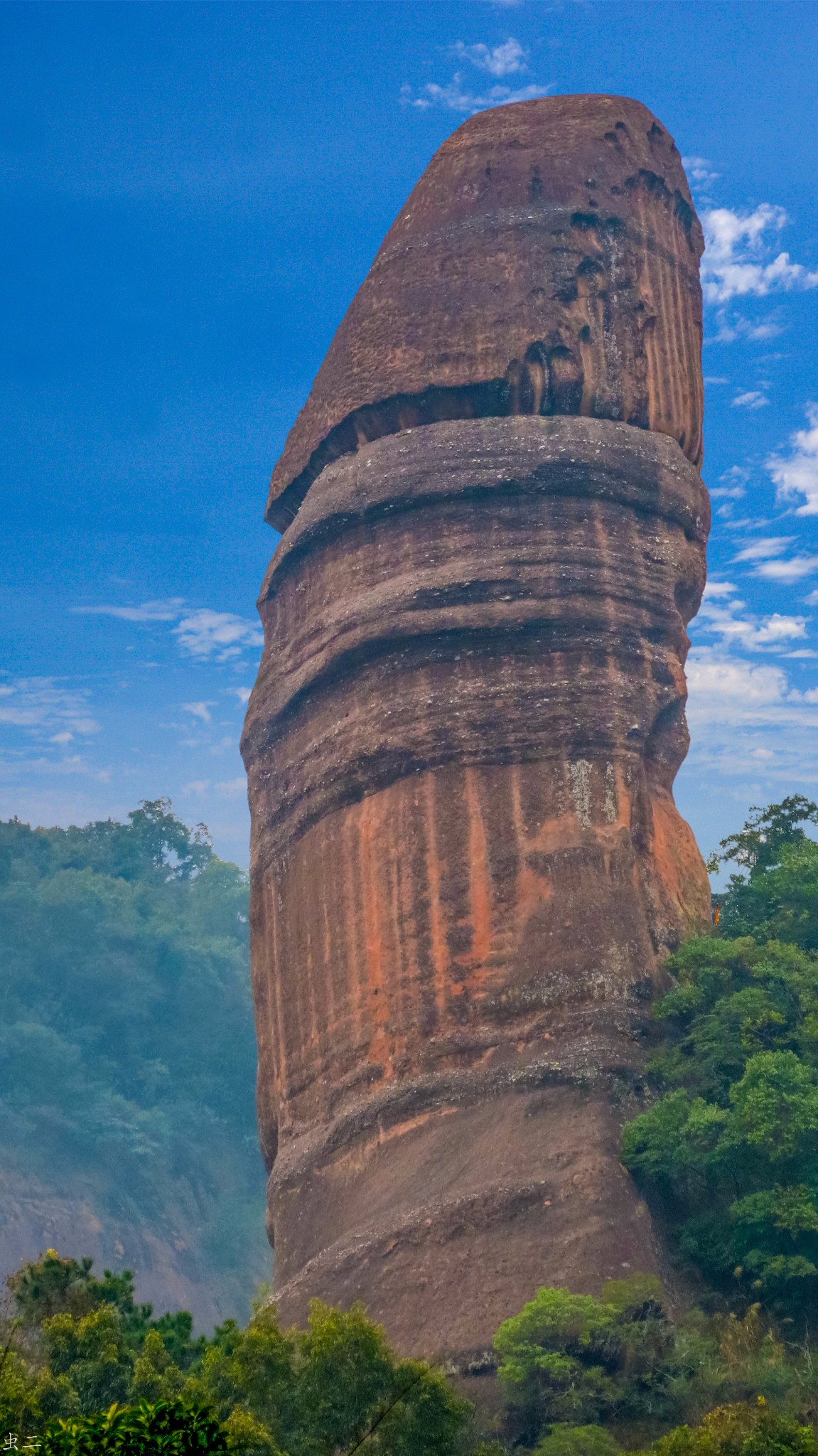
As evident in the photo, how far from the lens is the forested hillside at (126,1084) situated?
5262 cm

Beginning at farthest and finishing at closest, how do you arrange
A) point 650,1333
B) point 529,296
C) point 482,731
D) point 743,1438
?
1. point 529,296
2. point 482,731
3. point 650,1333
4. point 743,1438

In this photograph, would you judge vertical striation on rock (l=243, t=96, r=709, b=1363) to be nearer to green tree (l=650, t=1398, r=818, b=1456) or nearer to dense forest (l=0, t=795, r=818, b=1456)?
dense forest (l=0, t=795, r=818, b=1456)

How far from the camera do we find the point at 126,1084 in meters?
56.0

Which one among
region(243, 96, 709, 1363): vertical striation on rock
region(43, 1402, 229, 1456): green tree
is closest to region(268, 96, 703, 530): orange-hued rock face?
region(243, 96, 709, 1363): vertical striation on rock

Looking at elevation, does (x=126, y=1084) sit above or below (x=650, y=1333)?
above

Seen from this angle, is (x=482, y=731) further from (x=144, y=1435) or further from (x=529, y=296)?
(x=144, y=1435)

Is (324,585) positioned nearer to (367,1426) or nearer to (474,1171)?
(474,1171)

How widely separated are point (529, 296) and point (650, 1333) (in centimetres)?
1448

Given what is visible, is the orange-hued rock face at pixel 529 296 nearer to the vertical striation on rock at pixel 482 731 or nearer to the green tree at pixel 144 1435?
the vertical striation on rock at pixel 482 731

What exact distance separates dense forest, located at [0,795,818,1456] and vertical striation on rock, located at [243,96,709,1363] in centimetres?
77

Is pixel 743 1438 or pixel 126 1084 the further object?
pixel 126 1084

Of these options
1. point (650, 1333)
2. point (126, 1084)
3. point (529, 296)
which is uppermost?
point (529, 296)

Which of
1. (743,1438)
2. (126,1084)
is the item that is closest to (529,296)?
(743,1438)

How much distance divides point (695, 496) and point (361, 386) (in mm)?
5322
